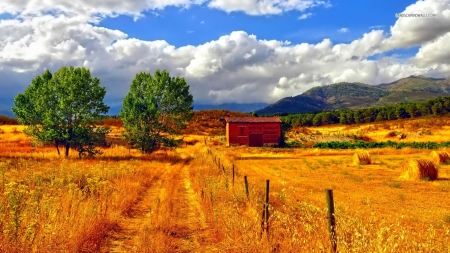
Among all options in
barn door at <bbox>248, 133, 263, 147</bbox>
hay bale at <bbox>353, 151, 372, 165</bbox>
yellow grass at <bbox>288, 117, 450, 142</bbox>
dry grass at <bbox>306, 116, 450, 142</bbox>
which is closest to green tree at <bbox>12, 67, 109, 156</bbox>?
hay bale at <bbox>353, 151, 372, 165</bbox>

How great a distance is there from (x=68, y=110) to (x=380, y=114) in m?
109

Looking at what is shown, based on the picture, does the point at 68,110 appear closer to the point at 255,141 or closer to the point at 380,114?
the point at 255,141

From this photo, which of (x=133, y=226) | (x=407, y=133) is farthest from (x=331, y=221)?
(x=407, y=133)

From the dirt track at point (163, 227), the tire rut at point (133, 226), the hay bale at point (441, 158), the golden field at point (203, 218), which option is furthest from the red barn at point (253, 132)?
the dirt track at point (163, 227)

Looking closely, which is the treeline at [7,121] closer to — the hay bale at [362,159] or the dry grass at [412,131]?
the dry grass at [412,131]

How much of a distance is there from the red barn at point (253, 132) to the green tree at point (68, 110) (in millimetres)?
32236

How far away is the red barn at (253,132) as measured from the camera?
6462 centimetres

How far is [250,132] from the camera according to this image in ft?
212

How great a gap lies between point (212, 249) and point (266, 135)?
57145 mm

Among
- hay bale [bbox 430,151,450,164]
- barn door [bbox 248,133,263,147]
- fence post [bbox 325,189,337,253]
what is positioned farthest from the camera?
barn door [bbox 248,133,263,147]

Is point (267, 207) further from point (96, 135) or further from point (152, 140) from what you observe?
point (152, 140)

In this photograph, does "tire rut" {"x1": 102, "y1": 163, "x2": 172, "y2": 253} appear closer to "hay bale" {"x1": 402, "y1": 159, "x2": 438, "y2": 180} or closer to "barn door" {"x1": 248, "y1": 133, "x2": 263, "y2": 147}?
"hay bale" {"x1": 402, "y1": 159, "x2": 438, "y2": 180}

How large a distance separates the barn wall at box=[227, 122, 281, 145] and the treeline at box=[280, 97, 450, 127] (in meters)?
40.4

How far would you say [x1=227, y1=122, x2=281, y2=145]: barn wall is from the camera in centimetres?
6462
